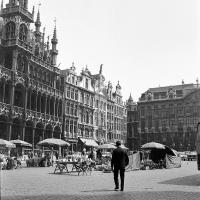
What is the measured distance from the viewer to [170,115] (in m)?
87.4

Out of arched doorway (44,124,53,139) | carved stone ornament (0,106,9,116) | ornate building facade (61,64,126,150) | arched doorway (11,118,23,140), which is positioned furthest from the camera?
ornate building facade (61,64,126,150)

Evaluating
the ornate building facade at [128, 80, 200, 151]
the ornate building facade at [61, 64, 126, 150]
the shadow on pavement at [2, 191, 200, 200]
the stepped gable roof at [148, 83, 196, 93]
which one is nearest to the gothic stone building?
the ornate building facade at [61, 64, 126, 150]

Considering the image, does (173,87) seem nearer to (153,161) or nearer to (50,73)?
(50,73)

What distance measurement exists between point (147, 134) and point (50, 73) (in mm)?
44253

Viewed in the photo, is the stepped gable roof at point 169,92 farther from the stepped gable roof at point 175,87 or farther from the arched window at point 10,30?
the arched window at point 10,30

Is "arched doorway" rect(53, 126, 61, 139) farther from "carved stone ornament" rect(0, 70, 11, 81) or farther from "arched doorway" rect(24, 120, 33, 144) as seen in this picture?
"carved stone ornament" rect(0, 70, 11, 81)

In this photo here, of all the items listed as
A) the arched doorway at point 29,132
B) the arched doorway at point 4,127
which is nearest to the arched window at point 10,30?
the arched doorway at point 4,127

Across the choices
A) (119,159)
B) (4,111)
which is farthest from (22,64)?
(119,159)

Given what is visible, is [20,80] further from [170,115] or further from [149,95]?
[149,95]

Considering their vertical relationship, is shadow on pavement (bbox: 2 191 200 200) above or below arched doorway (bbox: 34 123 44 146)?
below

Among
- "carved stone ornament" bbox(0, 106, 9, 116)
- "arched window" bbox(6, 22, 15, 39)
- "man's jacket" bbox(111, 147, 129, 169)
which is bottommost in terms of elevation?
"man's jacket" bbox(111, 147, 129, 169)

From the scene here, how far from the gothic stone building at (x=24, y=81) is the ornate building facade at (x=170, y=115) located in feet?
137

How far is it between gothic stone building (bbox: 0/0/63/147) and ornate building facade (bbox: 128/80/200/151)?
4179 cm

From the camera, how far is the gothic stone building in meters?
41.3
